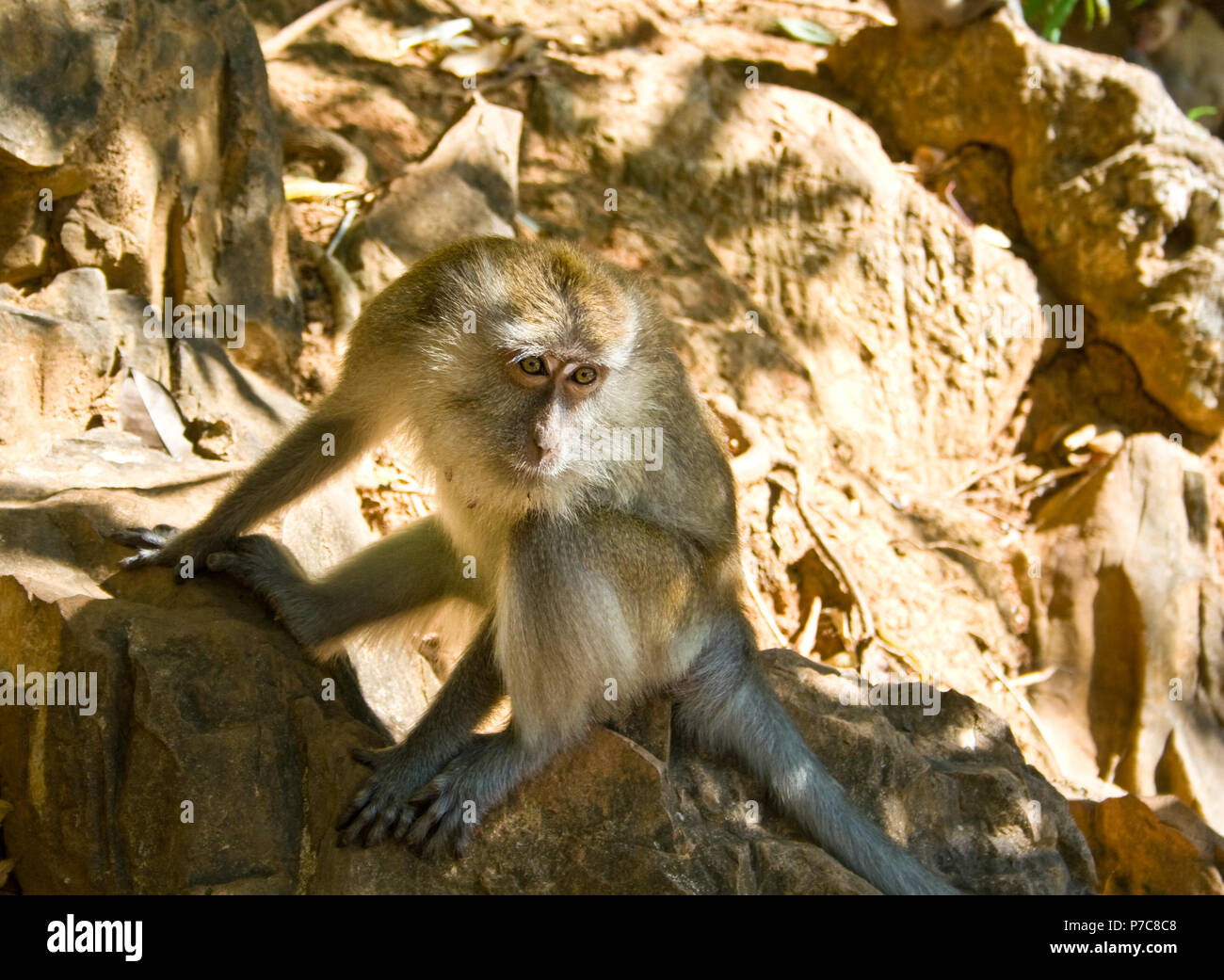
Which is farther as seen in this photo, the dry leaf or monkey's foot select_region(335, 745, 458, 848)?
the dry leaf

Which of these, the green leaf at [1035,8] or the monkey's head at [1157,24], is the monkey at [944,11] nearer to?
the green leaf at [1035,8]

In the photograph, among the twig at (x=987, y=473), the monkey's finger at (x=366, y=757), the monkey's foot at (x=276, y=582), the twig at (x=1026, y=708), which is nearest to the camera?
the monkey's finger at (x=366, y=757)

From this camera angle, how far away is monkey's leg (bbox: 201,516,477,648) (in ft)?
15.0

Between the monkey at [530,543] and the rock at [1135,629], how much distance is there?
545 centimetres

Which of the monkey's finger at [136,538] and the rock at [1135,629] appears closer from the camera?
the monkey's finger at [136,538]

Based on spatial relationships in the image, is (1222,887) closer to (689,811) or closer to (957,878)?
(957,878)

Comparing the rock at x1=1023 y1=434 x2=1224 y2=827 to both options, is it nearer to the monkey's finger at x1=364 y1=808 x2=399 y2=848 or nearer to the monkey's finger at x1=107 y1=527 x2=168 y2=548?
the monkey's finger at x1=364 y1=808 x2=399 y2=848

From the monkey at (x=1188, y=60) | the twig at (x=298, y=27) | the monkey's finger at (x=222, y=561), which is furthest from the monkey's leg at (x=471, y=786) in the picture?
the monkey at (x=1188, y=60)

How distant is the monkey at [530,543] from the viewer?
13.2ft

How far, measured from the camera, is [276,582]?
463cm

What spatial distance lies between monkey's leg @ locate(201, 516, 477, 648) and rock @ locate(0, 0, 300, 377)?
2260 millimetres

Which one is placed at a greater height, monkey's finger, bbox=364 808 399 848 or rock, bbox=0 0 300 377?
rock, bbox=0 0 300 377

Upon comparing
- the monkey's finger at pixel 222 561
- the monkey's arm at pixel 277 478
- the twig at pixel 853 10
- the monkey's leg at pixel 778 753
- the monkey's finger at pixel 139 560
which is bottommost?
the monkey's leg at pixel 778 753

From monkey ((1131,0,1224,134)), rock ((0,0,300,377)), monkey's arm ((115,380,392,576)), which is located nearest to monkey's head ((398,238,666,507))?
monkey's arm ((115,380,392,576))
